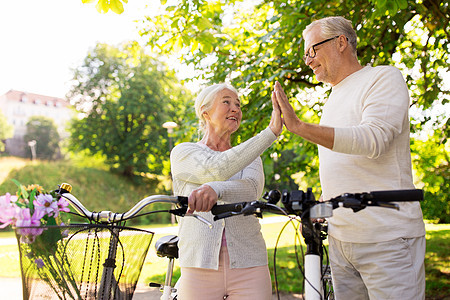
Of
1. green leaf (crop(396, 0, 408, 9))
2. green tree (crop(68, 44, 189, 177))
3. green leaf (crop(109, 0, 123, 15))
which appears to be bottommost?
green leaf (crop(396, 0, 408, 9))

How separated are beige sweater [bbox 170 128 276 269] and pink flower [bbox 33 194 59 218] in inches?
29.4

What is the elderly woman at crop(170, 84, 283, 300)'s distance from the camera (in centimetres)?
234

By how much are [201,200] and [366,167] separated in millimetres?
768

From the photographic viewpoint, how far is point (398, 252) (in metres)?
1.98

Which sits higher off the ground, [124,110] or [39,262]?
[124,110]

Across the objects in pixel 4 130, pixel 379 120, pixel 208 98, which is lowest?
pixel 379 120

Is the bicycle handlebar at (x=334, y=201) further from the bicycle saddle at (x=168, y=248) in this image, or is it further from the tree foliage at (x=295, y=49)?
the tree foliage at (x=295, y=49)

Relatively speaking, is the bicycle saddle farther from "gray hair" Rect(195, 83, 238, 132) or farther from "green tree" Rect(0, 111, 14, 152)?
"green tree" Rect(0, 111, 14, 152)

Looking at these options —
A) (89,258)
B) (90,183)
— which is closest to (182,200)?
(89,258)

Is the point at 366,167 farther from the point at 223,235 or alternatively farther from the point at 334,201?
the point at 223,235

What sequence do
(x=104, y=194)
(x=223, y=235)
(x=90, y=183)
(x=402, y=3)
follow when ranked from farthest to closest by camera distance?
(x=90, y=183) < (x=104, y=194) < (x=402, y=3) < (x=223, y=235)

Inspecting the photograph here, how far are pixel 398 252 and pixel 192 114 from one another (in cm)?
559

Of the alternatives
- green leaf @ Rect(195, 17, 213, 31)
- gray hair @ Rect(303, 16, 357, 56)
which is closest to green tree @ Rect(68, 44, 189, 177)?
green leaf @ Rect(195, 17, 213, 31)

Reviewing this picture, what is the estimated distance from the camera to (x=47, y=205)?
181 centimetres
